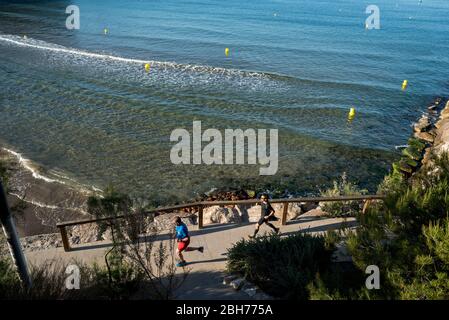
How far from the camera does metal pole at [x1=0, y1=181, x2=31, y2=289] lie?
6226 mm

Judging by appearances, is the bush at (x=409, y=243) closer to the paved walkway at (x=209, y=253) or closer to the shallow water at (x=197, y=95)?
the paved walkway at (x=209, y=253)

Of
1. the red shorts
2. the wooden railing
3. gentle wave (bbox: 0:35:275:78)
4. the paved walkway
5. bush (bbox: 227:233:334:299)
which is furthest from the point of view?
gentle wave (bbox: 0:35:275:78)

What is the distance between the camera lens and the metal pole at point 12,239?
6.23 meters

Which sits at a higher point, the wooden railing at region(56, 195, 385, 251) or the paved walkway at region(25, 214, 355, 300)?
the wooden railing at region(56, 195, 385, 251)

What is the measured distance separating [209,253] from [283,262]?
226 cm

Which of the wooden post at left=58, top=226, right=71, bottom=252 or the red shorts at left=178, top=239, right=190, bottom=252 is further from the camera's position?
the wooden post at left=58, top=226, right=71, bottom=252

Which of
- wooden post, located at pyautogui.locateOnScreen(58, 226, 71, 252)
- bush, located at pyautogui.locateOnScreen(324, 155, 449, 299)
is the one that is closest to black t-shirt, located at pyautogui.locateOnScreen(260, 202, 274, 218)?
bush, located at pyautogui.locateOnScreen(324, 155, 449, 299)

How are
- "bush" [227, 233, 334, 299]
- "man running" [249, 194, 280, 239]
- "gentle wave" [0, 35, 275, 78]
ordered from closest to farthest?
"bush" [227, 233, 334, 299] → "man running" [249, 194, 280, 239] → "gentle wave" [0, 35, 275, 78]

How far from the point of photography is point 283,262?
8508 mm

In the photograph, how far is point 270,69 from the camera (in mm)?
34188

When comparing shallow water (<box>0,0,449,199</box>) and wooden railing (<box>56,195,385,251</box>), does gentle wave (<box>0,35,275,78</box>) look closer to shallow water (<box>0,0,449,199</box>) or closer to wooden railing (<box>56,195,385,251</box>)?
shallow water (<box>0,0,449,199</box>)

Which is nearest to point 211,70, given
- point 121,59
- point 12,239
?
point 121,59

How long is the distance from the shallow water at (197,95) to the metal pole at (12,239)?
853 centimetres

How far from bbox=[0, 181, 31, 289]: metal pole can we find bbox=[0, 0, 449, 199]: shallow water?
28.0ft
